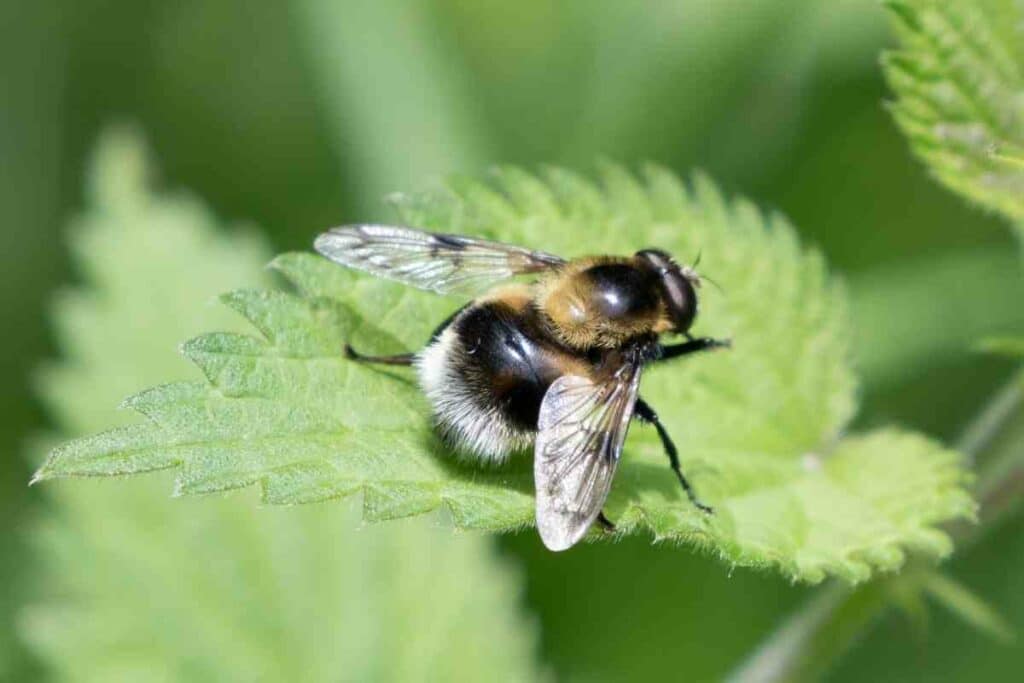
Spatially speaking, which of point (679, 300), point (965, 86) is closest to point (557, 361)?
point (679, 300)

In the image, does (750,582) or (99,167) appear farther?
(750,582)

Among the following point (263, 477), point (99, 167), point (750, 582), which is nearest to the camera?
point (263, 477)

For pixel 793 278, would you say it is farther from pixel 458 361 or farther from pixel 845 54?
pixel 845 54

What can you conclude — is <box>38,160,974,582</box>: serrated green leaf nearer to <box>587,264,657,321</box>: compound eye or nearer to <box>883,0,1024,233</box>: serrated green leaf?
<box>587,264,657,321</box>: compound eye

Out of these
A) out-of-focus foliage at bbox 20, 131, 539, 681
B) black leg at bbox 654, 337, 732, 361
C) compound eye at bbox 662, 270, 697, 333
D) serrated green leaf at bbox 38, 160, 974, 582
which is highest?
compound eye at bbox 662, 270, 697, 333

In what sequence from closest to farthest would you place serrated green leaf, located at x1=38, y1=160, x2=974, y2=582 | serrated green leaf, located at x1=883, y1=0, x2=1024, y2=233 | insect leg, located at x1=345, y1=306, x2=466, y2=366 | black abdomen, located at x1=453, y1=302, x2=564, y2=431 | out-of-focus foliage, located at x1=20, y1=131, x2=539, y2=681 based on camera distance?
serrated green leaf, located at x1=38, y1=160, x2=974, y2=582 < black abdomen, located at x1=453, y1=302, x2=564, y2=431 < insect leg, located at x1=345, y1=306, x2=466, y2=366 < serrated green leaf, located at x1=883, y1=0, x2=1024, y2=233 < out-of-focus foliage, located at x1=20, y1=131, x2=539, y2=681

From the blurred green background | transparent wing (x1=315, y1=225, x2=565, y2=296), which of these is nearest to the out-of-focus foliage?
the blurred green background

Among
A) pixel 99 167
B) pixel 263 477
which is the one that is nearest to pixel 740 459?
pixel 263 477
